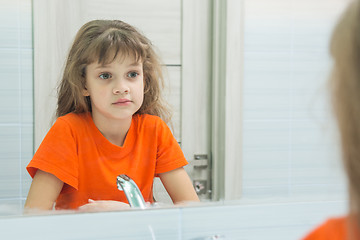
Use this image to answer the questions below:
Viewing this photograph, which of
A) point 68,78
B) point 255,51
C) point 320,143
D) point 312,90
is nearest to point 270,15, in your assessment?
point 255,51

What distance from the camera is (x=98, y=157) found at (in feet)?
2.50

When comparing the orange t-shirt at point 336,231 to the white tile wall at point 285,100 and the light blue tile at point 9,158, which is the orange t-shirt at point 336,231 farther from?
the light blue tile at point 9,158

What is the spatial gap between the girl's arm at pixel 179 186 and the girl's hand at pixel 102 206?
9cm

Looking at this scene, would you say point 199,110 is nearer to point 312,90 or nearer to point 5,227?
point 312,90

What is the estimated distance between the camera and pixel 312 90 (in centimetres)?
89

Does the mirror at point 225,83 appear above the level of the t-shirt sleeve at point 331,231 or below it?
above

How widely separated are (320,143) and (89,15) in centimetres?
58

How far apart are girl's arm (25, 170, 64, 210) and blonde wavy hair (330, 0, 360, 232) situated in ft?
1.74

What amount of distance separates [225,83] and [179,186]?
238 mm

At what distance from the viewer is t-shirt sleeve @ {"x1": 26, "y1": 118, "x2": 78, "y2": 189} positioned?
737 mm

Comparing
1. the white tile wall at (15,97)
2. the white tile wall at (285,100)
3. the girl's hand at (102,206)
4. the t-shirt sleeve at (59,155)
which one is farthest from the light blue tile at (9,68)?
the white tile wall at (285,100)

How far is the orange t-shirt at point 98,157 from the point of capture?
0.74 m

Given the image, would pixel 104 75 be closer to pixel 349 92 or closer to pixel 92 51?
pixel 92 51

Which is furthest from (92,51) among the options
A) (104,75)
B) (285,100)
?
(285,100)
